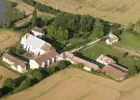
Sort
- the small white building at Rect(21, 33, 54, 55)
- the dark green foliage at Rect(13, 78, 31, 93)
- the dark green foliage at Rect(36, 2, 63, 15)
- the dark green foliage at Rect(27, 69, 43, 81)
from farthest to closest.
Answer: the dark green foliage at Rect(36, 2, 63, 15)
the small white building at Rect(21, 33, 54, 55)
the dark green foliage at Rect(27, 69, 43, 81)
the dark green foliage at Rect(13, 78, 31, 93)

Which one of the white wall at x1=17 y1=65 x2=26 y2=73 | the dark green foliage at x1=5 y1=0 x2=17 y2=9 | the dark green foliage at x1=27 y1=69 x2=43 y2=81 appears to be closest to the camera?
the dark green foliage at x1=27 y1=69 x2=43 y2=81

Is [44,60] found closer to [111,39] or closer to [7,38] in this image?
[7,38]

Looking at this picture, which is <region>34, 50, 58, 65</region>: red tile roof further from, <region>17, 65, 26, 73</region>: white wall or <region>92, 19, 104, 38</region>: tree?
<region>92, 19, 104, 38</region>: tree

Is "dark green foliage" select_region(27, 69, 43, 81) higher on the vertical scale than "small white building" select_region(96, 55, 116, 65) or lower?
lower

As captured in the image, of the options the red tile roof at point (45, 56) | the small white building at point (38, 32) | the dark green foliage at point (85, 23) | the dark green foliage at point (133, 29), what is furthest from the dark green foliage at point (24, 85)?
the dark green foliage at point (133, 29)

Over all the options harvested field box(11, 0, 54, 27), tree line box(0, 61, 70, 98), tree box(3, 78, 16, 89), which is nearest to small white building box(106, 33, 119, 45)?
tree line box(0, 61, 70, 98)

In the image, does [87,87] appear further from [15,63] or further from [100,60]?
[15,63]

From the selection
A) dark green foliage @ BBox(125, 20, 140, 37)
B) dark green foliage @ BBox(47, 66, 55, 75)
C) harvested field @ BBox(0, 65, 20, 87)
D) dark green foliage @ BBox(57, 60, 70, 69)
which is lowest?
harvested field @ BBox(0, 65, 20, 87)
